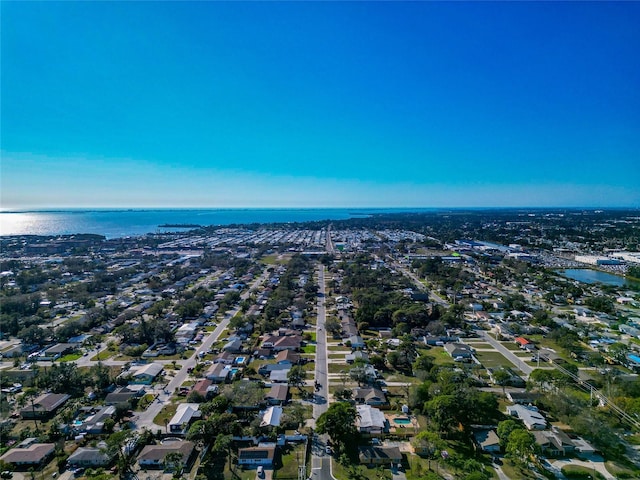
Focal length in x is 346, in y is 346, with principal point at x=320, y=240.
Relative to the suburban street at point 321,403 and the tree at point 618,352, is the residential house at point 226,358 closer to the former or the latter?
the suburban street at point 321,403

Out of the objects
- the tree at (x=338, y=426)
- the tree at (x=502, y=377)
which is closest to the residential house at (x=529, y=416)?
the tree at (x=502, y=377)

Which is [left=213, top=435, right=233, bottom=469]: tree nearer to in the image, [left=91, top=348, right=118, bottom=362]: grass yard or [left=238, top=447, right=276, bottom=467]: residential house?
[left=238, top=447, right=276, bottom=467]: residential house

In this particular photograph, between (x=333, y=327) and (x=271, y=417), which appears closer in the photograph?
(x=271, y=417)

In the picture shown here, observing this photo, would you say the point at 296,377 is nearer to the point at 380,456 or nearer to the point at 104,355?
the point at 380,456

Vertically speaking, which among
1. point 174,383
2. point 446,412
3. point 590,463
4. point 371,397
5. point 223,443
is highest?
point 446,412

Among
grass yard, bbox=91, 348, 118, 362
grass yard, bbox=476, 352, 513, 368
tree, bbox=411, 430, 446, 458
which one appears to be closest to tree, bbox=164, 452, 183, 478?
tree, bbox=411, 430, 446, 458

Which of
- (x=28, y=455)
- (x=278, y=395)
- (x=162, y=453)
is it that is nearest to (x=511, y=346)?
(x=278, y=395)

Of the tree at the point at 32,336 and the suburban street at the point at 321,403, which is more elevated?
the tree at the point at 32,336

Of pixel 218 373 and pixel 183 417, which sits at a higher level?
pixel 183 417
